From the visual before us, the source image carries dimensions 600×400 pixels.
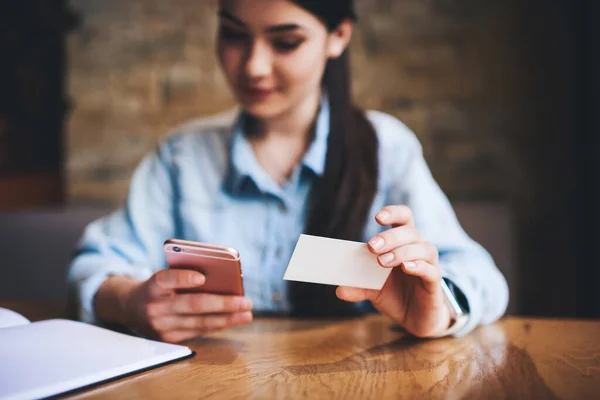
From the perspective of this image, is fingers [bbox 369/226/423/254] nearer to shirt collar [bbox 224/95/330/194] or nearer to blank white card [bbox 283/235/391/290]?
blank white card [bbox 283/235/391/290]

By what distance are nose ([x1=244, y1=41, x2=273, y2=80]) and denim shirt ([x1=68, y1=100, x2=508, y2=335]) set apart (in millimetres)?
183

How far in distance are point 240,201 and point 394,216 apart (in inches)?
21.6

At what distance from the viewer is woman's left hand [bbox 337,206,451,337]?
0.64 meters

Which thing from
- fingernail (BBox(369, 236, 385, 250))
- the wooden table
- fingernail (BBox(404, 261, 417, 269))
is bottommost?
the wooden table

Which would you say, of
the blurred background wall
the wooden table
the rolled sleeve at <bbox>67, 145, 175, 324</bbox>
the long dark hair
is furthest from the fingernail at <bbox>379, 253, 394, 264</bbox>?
the blurred background wall

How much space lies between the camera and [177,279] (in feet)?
2.30

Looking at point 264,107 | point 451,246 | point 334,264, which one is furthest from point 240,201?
point 334,264

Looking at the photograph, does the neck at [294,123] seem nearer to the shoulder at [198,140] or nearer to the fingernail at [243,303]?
the shoulder at [198,140]

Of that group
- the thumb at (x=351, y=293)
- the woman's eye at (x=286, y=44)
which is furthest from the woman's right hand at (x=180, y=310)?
the woman's eye at (x=286, y=44)

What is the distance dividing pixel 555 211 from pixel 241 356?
1422mm

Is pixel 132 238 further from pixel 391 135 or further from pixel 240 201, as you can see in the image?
pixel 391 135

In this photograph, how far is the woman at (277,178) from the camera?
102 centimetres

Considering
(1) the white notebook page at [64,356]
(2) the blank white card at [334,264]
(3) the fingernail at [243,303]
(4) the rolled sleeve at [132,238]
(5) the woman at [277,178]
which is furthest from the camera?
(5) the woman at [277,178]

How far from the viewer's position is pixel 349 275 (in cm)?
64
